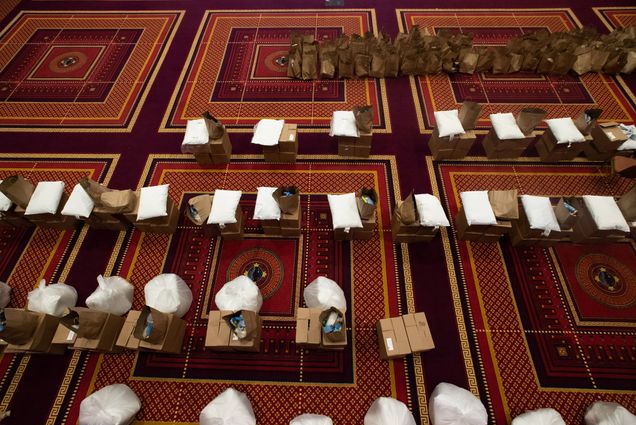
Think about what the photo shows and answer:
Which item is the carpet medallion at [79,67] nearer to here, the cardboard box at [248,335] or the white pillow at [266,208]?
the white pillow at [266,208]

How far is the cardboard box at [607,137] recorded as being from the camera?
180 inches

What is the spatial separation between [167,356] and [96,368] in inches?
27.5

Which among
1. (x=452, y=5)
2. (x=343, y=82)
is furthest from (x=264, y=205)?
(x=452, y=5)

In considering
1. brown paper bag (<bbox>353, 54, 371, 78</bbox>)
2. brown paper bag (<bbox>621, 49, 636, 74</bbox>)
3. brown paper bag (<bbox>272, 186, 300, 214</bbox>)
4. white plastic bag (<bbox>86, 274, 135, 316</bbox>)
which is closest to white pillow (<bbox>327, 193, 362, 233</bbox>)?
brown paper bag (<bbox>272, 186, 300, 214</bbox>)

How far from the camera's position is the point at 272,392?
3.46m

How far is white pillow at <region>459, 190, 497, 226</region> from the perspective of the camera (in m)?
3.91

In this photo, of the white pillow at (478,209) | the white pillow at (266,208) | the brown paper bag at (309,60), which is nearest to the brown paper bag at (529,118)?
the white pillow at (478,209)

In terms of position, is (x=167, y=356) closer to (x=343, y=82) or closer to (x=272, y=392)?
(x=272, y=392)

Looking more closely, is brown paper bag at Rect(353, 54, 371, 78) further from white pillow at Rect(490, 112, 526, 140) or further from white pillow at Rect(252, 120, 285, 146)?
white pillow at Rect(490, 112, 526, 140)

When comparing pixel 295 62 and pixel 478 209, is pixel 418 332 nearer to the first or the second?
pixel 478 209

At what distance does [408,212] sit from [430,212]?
288 millimetres

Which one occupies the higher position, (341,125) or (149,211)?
(341,125)

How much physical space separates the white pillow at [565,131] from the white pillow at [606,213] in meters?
0.92

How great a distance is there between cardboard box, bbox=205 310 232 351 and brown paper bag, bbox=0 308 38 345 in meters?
1.62
